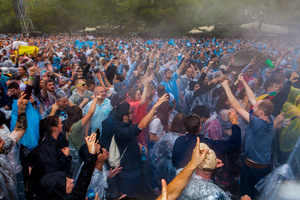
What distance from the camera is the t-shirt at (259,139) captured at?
1.93m

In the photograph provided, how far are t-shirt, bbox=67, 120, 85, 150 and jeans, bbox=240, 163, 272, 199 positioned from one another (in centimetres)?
171

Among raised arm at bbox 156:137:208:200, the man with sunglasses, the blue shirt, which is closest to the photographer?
raised arm at bbox 156:137:208:200

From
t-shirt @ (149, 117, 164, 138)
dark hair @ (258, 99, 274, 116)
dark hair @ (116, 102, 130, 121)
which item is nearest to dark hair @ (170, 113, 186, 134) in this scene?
t-shirt @ (149, 117, 164, 138)

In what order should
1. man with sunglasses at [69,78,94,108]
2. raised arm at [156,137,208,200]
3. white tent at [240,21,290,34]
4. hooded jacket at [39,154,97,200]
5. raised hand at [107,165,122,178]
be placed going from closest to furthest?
raised arm at [156,137,208,200] < hooded jacket at [39,154,97,200] < raised hand at [107,165,122,178] < man with sunglasses at [69,78,94,108] < white tent at [240,21,290,34]

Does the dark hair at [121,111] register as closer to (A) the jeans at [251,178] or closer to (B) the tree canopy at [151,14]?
(A) the jeans at [251,178]

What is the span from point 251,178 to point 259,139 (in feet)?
1.40

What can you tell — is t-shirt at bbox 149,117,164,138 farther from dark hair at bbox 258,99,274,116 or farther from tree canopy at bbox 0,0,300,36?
tree canopy at bbox 0,0,300,36

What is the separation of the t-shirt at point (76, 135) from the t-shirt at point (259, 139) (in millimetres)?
1658

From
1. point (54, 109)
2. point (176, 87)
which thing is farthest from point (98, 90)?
point (176, 87)

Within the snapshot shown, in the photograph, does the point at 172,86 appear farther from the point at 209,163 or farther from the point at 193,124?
the point at 209,163

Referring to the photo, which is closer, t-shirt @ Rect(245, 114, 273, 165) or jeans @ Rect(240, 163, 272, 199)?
t-shirt @ Rect(245, 114, 273, 165)

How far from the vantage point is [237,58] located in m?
4.88

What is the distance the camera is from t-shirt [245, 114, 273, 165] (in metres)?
1.93

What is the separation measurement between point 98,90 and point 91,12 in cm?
1753
